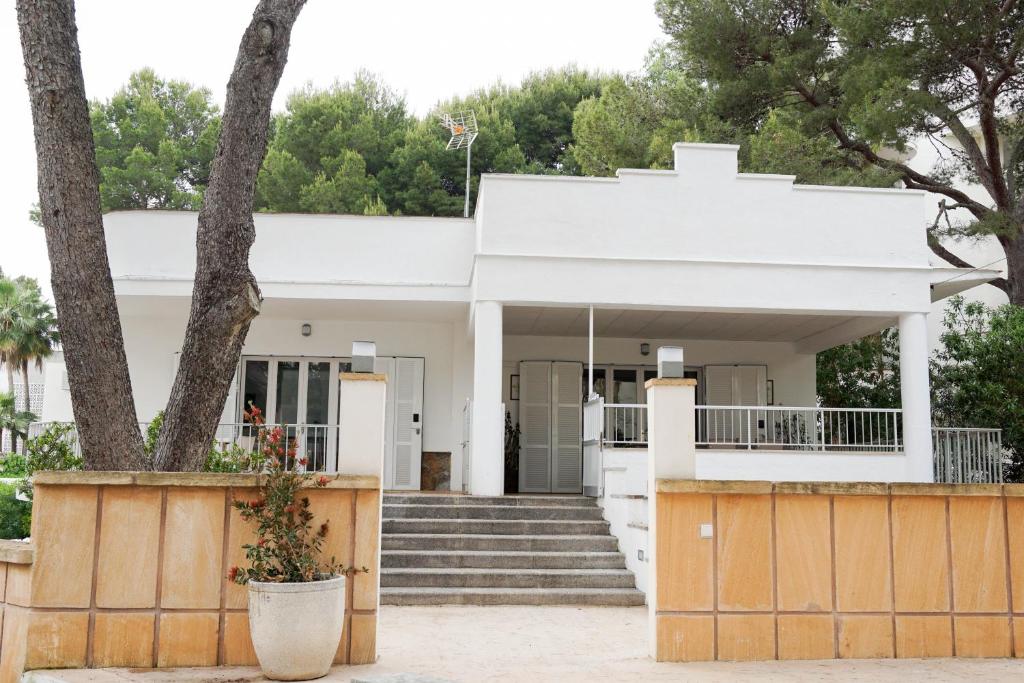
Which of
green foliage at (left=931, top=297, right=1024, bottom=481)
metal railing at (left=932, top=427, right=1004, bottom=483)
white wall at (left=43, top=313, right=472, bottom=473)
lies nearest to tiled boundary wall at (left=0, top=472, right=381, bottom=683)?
white wall at (left=43, top=313, right=472, bottom=473)

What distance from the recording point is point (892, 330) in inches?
666

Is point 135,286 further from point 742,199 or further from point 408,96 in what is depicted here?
point 408,96

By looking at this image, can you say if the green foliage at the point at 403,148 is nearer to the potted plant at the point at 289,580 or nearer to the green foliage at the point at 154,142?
the green foliage at the point at 154,142

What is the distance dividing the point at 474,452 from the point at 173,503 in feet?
19.2

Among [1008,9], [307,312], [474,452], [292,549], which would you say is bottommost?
[292,549]

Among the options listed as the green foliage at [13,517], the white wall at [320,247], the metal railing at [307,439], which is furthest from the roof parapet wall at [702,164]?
the green foliage at [13,517]

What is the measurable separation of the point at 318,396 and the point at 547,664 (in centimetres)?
917

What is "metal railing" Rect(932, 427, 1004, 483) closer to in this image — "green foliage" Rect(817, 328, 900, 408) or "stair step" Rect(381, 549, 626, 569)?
"green foliage" Rect(817, 328, 900, 408)

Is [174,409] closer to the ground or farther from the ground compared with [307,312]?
closer to the ground

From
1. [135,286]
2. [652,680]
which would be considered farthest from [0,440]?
[652,680]

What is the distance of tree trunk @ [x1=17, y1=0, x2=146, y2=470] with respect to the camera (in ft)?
22.1

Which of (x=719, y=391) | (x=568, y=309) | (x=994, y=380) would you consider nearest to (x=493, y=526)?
(x=568, y=309)

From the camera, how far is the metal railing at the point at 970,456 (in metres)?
13.0

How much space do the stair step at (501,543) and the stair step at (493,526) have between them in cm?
21
